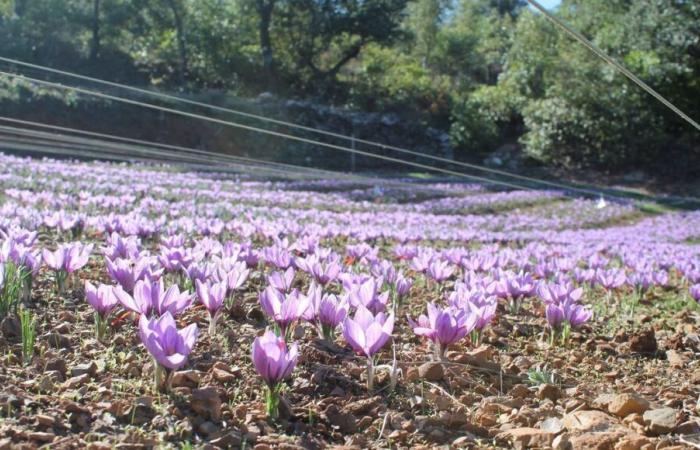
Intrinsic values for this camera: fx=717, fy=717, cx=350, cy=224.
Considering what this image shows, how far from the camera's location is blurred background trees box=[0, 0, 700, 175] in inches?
964

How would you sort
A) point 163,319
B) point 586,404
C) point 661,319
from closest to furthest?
point 163,319
point 586,404
point 661,319

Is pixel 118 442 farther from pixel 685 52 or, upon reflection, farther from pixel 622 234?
pixel 685 52

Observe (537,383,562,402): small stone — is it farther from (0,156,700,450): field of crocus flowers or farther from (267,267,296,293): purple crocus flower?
(267,267,296,293): purple crocus flower

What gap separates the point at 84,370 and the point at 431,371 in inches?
37.2

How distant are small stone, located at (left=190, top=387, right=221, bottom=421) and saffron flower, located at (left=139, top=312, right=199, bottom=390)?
0.08 m

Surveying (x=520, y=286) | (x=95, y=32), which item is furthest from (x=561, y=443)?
(x=95, y=32)

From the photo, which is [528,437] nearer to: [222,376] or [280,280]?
[222,376]

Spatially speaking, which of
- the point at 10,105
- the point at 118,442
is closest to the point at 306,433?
the point at 118,442

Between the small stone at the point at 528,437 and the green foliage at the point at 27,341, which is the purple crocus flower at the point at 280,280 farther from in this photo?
the small stone at the point at 528,437

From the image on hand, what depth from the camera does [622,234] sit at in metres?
10.4

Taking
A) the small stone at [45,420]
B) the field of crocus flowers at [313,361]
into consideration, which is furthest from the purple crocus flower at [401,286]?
the small stone at [45,420]

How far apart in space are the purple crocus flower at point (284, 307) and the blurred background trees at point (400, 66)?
23.5m

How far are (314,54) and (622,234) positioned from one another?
21.8m

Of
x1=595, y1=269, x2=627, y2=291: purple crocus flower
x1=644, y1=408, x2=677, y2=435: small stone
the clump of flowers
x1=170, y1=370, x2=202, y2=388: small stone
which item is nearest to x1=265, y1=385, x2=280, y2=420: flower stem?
x1=170, y1=370, x2=202, y2=388: small stone
